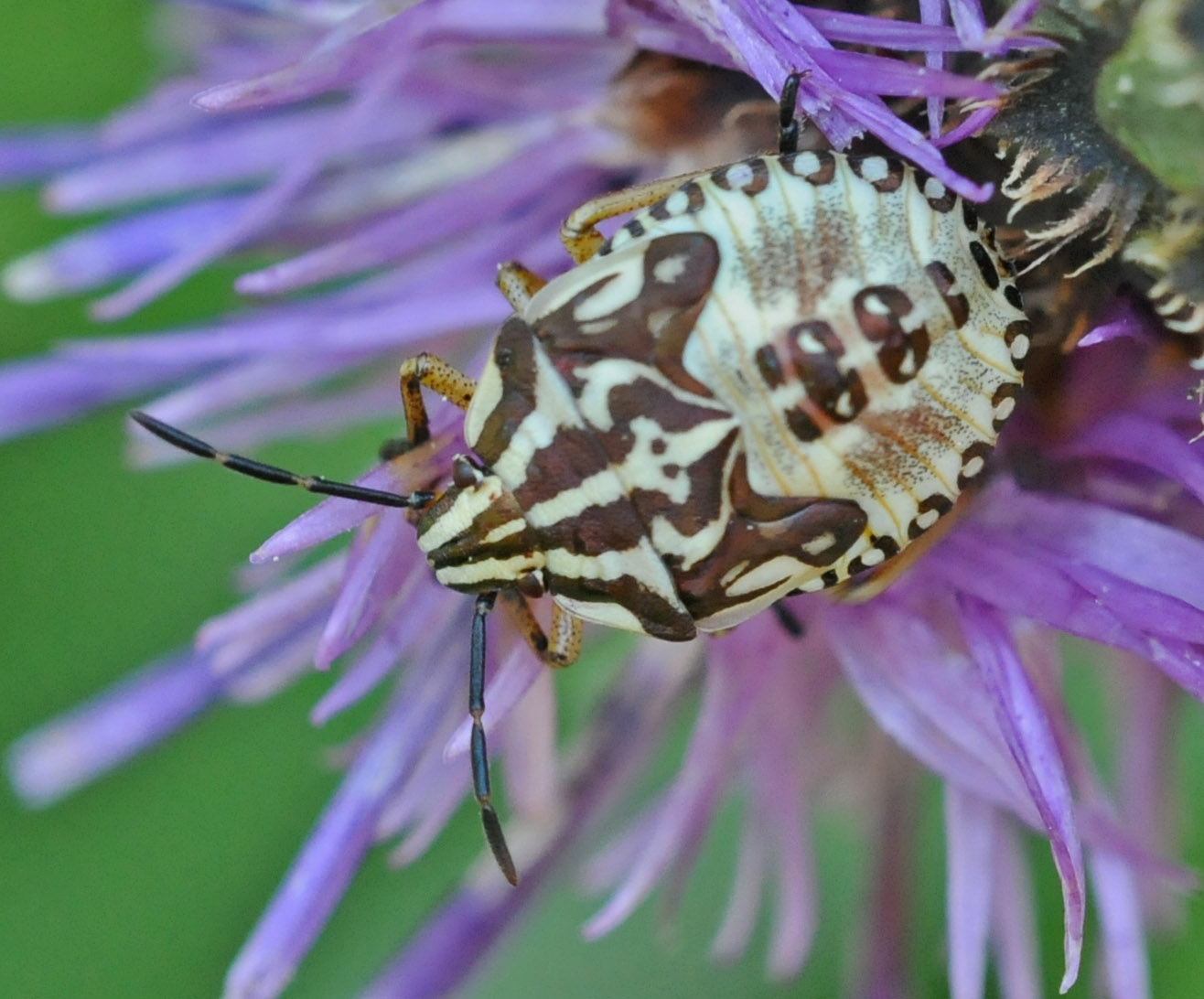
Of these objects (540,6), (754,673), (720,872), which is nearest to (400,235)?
(540,6)

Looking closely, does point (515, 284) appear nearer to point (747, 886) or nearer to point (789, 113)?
point (789, 113)

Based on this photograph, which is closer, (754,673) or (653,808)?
(754,673)

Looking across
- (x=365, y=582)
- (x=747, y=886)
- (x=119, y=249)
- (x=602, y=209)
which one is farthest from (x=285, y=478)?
(x=747, y=886)

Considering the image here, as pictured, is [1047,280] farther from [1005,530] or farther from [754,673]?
[754,673]

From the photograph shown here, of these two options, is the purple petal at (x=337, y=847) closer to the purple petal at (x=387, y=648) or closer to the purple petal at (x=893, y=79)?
the purple petal at (x=387, y=648)

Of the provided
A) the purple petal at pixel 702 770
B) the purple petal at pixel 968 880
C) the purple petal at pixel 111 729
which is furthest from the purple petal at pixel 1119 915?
the purple petal at pixel 111 729
